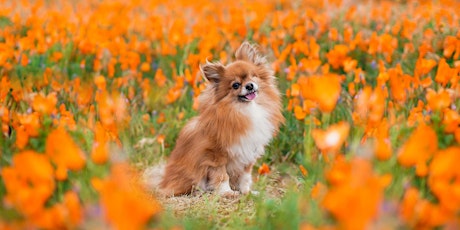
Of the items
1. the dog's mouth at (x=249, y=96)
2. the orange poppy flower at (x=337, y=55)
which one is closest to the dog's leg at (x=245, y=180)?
the dog's mouth at (x=249, y=96)

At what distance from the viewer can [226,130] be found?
4.21 meters

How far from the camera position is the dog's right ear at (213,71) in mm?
4273

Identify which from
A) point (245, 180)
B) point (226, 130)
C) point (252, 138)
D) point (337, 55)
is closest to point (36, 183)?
point (226, 130)

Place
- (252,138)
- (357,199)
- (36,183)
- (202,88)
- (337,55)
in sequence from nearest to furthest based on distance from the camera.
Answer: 1. (357,199)
2. (36,183)
3. (252,138)
4. (202,88)
5. (337,55)

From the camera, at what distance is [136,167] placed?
5.27 m

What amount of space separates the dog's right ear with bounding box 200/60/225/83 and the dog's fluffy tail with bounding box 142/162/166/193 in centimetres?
95

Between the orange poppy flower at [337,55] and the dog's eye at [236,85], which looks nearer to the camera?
the dog's eye at [236,85]

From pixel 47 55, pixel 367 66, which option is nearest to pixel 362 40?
pixel 367 66

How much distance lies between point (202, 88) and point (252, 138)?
117cm

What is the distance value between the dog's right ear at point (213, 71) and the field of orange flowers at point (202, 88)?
64 cm

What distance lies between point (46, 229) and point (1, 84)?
106 inches

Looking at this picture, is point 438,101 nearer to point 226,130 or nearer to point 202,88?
point 226,130

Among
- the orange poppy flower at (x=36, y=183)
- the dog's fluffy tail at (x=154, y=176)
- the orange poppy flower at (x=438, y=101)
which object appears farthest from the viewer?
the dog's fluffy tail at (x=154, y=176)

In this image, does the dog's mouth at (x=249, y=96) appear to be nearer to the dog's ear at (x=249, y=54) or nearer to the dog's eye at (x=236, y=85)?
the dog's eye at (x=236, y=85)
